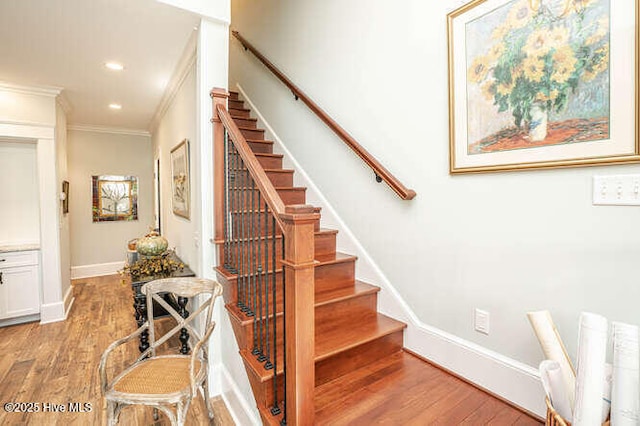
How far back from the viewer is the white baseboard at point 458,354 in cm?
149

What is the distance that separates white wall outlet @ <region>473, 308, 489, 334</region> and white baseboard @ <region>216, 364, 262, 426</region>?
1.25m

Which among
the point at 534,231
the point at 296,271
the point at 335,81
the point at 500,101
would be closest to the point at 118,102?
the point at 335,81

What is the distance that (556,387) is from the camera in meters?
1.13

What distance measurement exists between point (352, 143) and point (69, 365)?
2.95 metres

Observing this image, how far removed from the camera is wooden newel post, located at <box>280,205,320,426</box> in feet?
4.00

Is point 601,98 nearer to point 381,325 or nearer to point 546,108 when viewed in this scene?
point 546,108

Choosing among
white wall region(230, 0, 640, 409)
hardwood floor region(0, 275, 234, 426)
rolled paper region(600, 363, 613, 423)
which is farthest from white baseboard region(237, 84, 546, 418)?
hardwood floor region(0, 275, 234, 426)

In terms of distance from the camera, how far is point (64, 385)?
2.29 metres

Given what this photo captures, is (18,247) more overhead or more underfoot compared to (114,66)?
more underfoot

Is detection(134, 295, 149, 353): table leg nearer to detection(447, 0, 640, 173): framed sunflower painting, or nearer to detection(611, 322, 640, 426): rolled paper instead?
detection(447, 0, 640, 173): framed sunflower painting

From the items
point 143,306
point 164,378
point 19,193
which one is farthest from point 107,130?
point 164,378

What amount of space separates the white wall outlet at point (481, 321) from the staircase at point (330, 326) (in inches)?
18.2

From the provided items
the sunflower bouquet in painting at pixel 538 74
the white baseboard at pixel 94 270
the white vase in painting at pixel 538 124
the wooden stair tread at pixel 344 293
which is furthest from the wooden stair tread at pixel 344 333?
the white baseboard at pixel 94 270

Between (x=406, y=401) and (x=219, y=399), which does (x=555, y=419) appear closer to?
(x=406, y=401)
